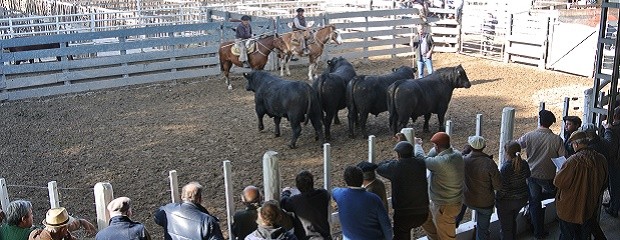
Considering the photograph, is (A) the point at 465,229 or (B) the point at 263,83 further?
(B) the point at 263,83

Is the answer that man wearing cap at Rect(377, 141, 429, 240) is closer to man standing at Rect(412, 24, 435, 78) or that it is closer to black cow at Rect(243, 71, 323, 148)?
black cow at Rect(243, 71, 323, 148)

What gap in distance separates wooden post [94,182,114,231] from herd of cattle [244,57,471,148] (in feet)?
20.0

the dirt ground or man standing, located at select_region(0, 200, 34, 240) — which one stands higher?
man standing, located at select_region(0, 200, 34, 240)

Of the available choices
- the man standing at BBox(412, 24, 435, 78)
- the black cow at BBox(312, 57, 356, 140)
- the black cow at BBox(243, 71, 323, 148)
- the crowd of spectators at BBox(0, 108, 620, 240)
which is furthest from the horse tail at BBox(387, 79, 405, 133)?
the man standing at BBox(412, 24, 435, 78)

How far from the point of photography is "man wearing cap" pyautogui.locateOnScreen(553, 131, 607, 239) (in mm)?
5875

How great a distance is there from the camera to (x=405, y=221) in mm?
5711

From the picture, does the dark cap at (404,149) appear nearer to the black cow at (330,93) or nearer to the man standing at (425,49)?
the black cow at (330,93)

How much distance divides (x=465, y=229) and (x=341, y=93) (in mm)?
4997

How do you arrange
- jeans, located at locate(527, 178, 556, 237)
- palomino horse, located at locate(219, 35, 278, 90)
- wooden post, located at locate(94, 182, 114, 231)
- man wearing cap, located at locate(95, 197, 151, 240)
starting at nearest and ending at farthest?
man wearing cap, located at locate(95, 197, 151, 240) → wooden post, located at locate(94, 182, 114, 231) → jeans, located at locate(527, 178, 556, 237) → palomino horse, located at locate(219, 35, 278, 90)

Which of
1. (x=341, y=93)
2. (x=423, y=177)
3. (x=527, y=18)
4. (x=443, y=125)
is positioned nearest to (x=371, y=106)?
(x=341, y=93)

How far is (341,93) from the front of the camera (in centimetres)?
1142

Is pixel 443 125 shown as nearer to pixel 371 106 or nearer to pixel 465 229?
pixel 371 106

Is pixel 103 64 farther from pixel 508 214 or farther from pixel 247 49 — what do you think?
pixel 508 214

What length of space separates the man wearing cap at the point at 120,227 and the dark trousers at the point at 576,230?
3.93m
